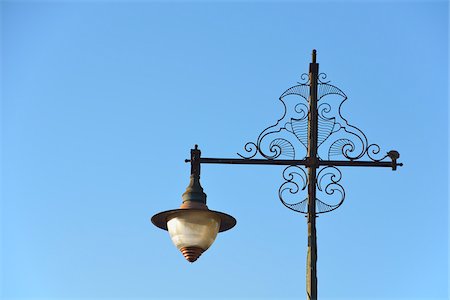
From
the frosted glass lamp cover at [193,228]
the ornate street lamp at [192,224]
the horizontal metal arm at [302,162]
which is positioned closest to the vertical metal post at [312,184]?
the horizontal metal arm at [302,162]

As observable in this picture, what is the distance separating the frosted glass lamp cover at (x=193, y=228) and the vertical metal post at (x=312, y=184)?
102 centimetres

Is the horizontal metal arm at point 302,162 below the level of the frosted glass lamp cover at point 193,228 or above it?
above

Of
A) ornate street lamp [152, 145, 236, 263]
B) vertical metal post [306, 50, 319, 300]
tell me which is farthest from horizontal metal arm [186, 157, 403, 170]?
ornate street lamp [152, 145, 236, 263]

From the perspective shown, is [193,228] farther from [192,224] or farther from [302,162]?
[302,162]

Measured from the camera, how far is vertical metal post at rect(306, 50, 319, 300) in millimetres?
11031

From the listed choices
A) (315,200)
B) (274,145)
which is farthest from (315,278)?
(274,145)

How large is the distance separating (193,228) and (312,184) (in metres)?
1.31

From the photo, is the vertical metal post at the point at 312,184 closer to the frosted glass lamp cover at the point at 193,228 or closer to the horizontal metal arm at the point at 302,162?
the horizontal metal arm at the point at 302,162

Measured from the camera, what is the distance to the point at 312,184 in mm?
11375

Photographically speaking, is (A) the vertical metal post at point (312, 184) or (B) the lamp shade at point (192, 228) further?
(B) the lamp shade at point (192, 228)

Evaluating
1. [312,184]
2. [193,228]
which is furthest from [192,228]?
[312,184]

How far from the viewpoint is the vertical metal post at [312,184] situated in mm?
11031

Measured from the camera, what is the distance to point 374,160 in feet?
38.1

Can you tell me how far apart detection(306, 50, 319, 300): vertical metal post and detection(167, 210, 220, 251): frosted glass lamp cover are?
102 cm
